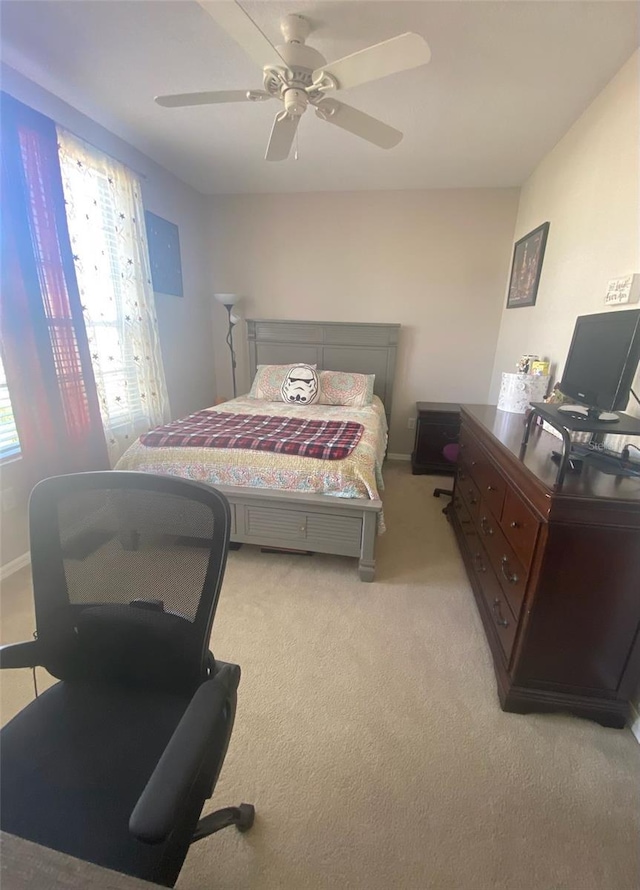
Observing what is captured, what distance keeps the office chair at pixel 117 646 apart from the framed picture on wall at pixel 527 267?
2967mm

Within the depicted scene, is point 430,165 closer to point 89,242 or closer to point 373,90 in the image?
point 373,90

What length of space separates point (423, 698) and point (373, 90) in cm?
299

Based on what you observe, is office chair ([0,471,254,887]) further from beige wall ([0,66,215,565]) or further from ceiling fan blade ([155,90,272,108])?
ceiling fan blade ([155,90,272,108])


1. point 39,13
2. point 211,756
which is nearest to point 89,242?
point 39,13

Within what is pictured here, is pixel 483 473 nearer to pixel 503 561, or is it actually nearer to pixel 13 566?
pixel 503 561

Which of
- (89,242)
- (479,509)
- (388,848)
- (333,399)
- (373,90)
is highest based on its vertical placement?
(373,90)

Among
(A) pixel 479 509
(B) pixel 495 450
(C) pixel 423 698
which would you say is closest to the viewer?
(C) pixel 423 698

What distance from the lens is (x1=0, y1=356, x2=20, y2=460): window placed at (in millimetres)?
2016

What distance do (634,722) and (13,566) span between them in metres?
3.04

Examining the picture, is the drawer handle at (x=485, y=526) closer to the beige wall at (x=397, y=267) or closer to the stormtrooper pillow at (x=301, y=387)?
the stormtrooper pillow at (x=301, y=387)

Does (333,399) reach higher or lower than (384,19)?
lower

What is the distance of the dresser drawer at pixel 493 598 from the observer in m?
1.45

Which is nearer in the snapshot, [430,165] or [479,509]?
[479,509]

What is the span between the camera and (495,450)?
67.4 inches
